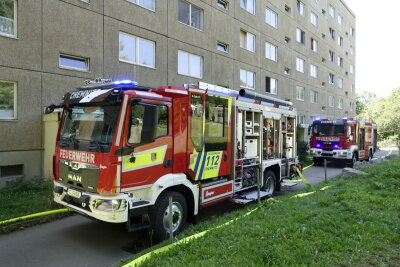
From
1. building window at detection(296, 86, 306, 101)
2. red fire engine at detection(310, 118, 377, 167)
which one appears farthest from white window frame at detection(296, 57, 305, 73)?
red fire engine at detection(310, 118, 377, 167)

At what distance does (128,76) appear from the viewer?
488 inches

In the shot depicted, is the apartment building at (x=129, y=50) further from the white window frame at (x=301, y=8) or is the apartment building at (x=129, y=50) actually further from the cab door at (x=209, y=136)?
the cab door at (x=209, y=136)

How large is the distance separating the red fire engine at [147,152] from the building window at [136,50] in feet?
22.8

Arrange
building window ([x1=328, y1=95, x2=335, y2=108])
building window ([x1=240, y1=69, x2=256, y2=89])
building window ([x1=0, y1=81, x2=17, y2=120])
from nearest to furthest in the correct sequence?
building window ([x1=0, y1=81, x2=17, y2=120]), building window ([x1=240, y1=69, x2=256, y2=89]), building window ([x1=328, y1=95, x2=335, y2=108])

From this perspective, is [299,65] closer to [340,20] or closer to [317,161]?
[317,161]

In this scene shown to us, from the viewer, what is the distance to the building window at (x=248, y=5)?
64.5ft

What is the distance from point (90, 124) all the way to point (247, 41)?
670 inches

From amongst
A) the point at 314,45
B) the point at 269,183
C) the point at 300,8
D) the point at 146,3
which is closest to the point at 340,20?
the point at 314,45

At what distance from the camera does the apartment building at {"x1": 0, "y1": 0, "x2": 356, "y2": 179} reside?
927 centimetres

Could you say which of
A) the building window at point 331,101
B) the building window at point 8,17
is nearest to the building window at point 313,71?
the building window at point 331,101

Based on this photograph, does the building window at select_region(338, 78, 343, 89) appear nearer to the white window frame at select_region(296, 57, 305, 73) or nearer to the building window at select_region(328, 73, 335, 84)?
the building window at select_region(328, 73, 335, 84)

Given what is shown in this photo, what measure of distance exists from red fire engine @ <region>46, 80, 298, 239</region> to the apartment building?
4.85m

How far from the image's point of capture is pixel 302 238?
4.41 metres

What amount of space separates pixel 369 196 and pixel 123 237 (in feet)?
18.6
